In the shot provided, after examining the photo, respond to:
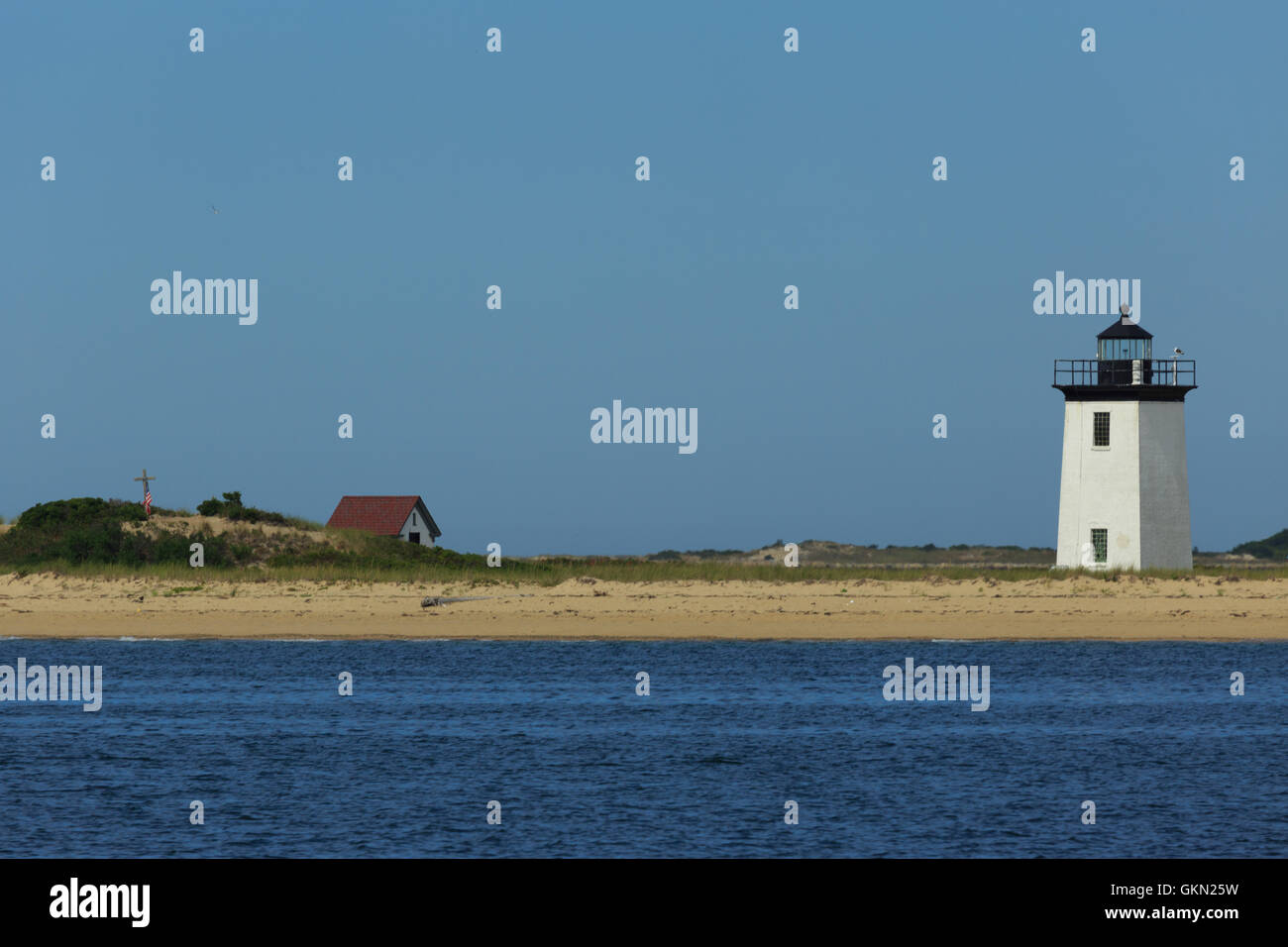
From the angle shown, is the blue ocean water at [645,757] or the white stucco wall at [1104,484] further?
the white stucco wall at [1104,484]

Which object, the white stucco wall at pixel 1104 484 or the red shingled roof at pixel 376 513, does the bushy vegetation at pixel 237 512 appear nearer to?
the red shingled roof at pixel 376 513

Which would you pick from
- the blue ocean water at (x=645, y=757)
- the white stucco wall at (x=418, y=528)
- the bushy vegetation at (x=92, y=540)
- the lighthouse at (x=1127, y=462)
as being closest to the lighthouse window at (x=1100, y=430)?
the lighthouse at (x=1127, y=462)

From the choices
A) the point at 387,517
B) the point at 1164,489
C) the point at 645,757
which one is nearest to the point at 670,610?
the point at 1164,489

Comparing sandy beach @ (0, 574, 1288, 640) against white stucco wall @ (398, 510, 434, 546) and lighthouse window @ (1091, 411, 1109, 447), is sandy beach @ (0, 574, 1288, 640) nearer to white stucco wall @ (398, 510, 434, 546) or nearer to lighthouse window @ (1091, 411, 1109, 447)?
lighthouse window @ (1091, 411, 1109, 447)

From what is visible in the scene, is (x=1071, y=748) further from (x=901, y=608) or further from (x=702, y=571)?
(x=702, y=571)

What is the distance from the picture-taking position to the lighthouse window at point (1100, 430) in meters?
52.9

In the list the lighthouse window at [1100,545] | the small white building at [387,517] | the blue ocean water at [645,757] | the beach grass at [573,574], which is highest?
the small white building at [387,517]

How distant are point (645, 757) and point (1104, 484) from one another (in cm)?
2955

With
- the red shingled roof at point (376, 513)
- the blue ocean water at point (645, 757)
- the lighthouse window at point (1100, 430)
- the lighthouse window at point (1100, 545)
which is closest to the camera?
the blue ocean water at point (645, 757)

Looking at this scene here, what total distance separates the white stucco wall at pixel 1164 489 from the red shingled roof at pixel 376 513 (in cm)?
3490

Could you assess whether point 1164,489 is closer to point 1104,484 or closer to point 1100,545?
point 1104,484
